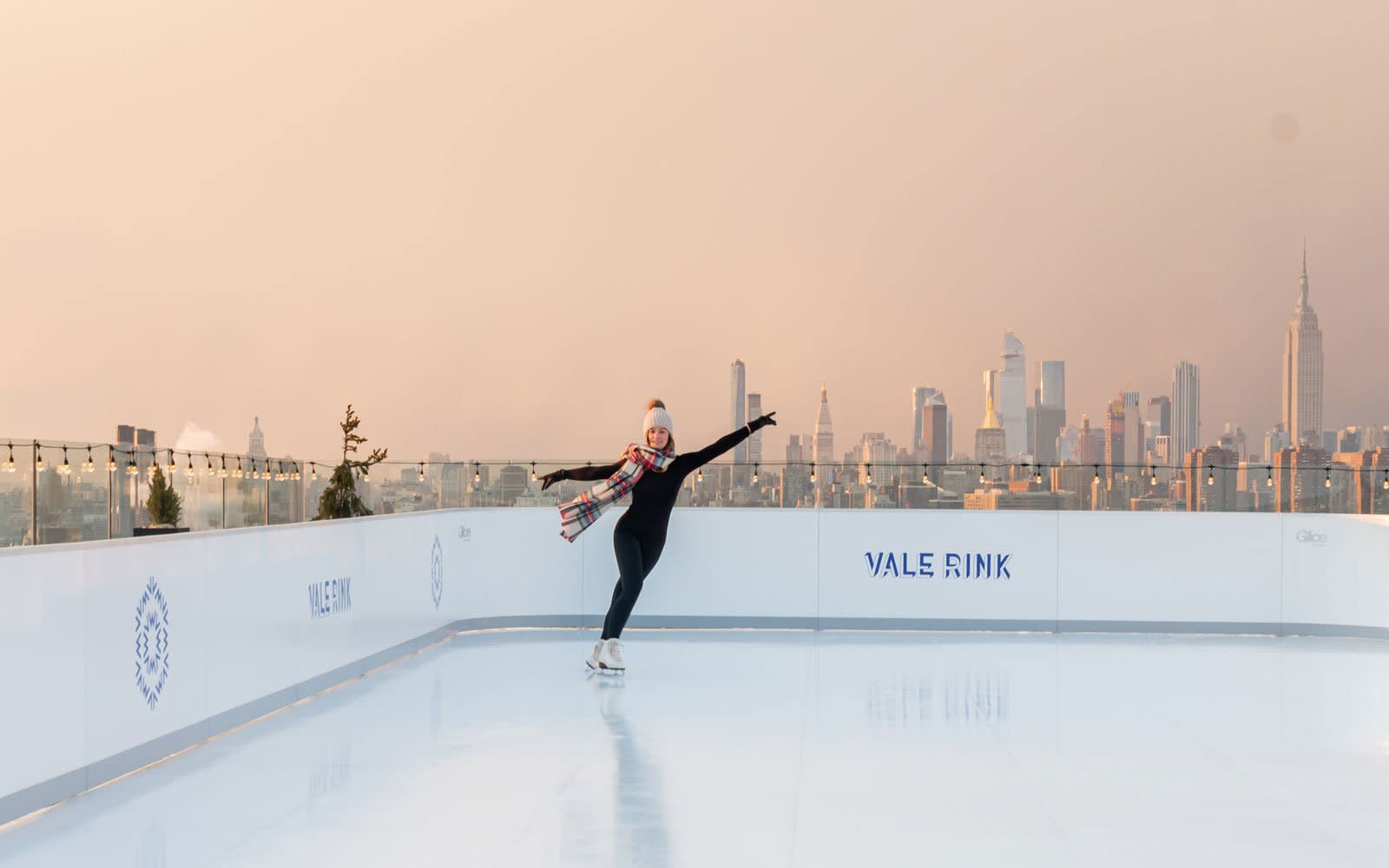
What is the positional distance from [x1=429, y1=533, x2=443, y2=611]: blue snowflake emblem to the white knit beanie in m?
2.34

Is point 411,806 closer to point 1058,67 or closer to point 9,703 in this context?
point 9,703

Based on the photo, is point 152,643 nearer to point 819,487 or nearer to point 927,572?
point 927,572

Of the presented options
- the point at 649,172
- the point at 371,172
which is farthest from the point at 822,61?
the point at 371,172

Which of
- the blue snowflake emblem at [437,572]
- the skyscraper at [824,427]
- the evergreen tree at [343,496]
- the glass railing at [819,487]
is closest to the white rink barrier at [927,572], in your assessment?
the blue snowflake emblem at [437,572]

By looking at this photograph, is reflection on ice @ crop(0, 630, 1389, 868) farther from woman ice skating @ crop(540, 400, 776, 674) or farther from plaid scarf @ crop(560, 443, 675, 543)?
plaid scarf @ crop(560, 443, 675, 543)

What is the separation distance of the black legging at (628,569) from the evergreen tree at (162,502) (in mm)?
6777

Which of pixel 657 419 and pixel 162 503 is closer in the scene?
pixel 657 419

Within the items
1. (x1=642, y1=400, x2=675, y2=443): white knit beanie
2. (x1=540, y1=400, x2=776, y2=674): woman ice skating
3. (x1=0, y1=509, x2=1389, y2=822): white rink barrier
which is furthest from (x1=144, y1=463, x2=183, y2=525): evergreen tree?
(x1=642, y1=400, x2=675, y2=443): white knit beanie

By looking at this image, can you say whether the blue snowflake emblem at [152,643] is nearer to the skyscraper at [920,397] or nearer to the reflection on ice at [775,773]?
the reflection on ice at [775,773]

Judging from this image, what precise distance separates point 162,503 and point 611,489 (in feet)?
22.0

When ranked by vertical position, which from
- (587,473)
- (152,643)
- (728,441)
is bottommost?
(152,643)

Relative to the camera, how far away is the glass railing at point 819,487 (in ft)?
41.3

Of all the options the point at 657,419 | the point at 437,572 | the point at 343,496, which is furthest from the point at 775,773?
the point at 343,496

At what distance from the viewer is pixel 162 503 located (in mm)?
Answer: 14055
